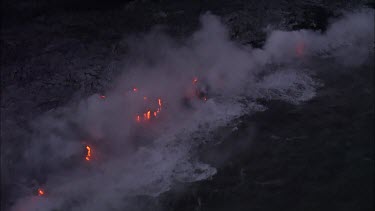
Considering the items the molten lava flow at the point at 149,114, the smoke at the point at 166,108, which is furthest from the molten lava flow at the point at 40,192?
the molten lava flow at the point at 149,114

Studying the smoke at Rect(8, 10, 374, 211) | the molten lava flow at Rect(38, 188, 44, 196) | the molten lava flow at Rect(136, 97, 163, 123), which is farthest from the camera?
the molten lava flow at Rect(136, 97, 163, 123)

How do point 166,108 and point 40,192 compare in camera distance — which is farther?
point 166,108

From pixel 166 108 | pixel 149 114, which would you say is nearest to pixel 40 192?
pixel 149 114

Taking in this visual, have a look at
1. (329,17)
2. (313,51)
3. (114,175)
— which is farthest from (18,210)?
(329,17)

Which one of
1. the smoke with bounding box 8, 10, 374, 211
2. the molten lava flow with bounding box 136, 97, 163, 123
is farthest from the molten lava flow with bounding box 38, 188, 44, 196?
the molten lava flow with bounding box 136, 97, 163, 123

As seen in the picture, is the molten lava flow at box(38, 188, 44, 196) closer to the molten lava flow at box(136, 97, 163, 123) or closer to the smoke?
the smoke

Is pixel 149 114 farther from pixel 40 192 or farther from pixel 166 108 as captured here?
pixel 40 192

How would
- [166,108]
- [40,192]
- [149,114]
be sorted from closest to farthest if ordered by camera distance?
[40,192]
[149,114]
[166,108]

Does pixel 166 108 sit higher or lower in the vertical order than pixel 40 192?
higher

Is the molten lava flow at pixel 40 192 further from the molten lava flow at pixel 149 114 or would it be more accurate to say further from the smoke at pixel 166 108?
the molten lava flow at pixel 149 114

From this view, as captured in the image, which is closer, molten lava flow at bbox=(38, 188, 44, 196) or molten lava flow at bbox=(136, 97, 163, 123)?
molten lava flow at bbox=(38, 188, 44, 196)
